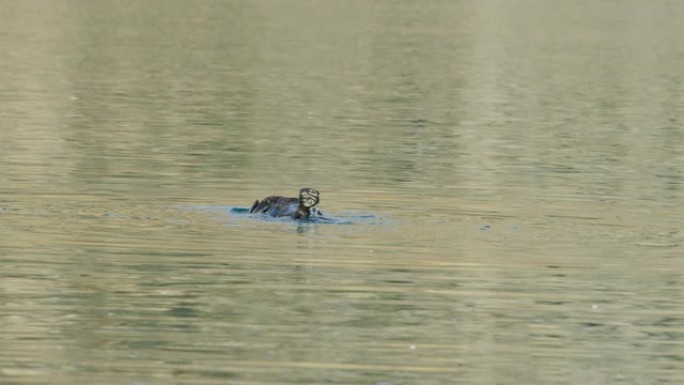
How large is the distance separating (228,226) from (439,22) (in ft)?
267

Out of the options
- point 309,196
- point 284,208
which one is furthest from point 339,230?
point 284,208

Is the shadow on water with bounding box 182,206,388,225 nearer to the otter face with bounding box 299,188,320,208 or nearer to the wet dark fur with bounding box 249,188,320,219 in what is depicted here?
the wet dark fur with bounding box 249,188,320,219

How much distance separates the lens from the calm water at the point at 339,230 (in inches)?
Result: 669

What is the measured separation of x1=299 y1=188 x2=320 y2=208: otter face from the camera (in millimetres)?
24797

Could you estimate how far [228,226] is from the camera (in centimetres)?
2495

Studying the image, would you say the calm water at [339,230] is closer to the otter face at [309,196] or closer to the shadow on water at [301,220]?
the shadow on water at [301,220]

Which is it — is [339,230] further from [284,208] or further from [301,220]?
[284,208]

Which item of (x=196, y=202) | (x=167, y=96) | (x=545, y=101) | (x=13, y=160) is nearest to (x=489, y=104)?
(x=545, y=101)

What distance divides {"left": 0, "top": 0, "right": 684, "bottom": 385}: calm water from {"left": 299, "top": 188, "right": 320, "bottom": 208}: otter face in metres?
0.36

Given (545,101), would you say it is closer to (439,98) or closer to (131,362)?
(439,98)

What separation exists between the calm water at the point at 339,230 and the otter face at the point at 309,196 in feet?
1.18

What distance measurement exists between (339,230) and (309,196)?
51 centimetres

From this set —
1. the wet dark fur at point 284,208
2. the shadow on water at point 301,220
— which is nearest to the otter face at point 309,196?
the wet dark fur at point 284,208

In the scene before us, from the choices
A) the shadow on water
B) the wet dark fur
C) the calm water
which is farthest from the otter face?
the shadow on water
